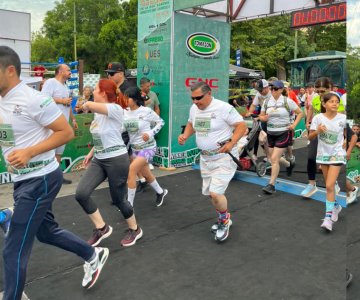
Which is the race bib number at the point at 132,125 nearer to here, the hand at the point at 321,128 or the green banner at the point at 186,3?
the hand at the point at 321,128

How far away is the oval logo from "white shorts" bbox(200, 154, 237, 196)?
387 cm

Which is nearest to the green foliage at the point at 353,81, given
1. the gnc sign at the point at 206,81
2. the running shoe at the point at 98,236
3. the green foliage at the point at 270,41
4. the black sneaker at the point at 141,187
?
the running shoe at the point at 98,236

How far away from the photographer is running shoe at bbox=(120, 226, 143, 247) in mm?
3996

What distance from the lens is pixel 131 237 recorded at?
405 cm

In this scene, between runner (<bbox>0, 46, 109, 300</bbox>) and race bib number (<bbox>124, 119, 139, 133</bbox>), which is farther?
race bib number (<bbox>124, 119, 139, 133</bbox>)

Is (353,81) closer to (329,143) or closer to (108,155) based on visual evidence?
(108,155)

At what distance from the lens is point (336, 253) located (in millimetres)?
3773

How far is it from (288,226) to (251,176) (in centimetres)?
227

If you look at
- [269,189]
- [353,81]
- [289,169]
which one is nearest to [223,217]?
[269,189]

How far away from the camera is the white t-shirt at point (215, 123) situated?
3984 mm

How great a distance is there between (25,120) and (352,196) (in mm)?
1930

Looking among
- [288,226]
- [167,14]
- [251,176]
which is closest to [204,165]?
[288,226]

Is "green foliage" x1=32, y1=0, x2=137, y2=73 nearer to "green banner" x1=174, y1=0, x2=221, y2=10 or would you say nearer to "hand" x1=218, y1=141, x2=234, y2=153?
"green banner" x1=174, y1=0, x2=221, y2=10

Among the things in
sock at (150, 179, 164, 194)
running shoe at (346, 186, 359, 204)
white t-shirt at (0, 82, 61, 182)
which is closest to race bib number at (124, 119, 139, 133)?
sock at (150, 179, 164, 194)
